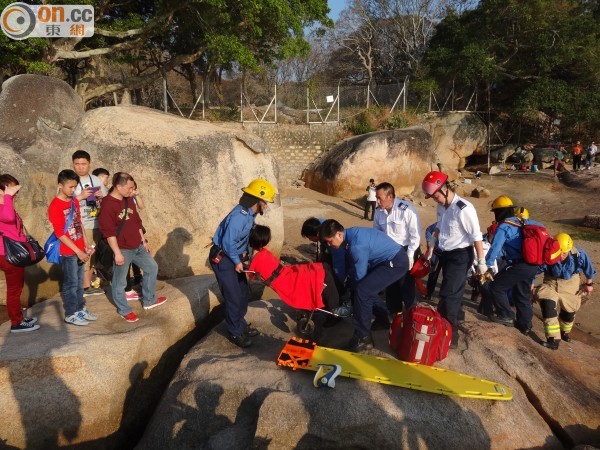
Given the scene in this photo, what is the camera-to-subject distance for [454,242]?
160 inches

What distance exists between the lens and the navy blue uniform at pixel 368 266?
3875mm

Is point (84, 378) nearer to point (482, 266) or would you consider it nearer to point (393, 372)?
point (393, 372)

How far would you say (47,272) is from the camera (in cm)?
592

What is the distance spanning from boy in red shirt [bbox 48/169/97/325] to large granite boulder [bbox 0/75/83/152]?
345 cm

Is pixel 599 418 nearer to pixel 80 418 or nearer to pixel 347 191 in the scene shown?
pixel 80 418

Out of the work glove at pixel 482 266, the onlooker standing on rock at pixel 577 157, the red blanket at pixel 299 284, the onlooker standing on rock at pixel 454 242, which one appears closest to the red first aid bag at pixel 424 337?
the onlooker standing on rock at pixel 454 242

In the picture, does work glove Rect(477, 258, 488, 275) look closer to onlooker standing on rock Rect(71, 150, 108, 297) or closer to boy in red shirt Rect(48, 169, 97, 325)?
boy in red shirt Rect(48, 169, 97, 325)

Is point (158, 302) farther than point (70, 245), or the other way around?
point (158, 302)

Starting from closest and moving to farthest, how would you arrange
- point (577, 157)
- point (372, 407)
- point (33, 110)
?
point (372, 407) → point (33, 110) → point (577, 157)

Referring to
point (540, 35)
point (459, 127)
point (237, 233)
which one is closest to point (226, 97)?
point (459, 127)

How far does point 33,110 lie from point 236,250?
18.4 ft

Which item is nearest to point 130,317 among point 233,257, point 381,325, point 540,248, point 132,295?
point 132,295

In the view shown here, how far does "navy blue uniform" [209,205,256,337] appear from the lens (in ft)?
12.8

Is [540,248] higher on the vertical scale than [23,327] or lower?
higher
